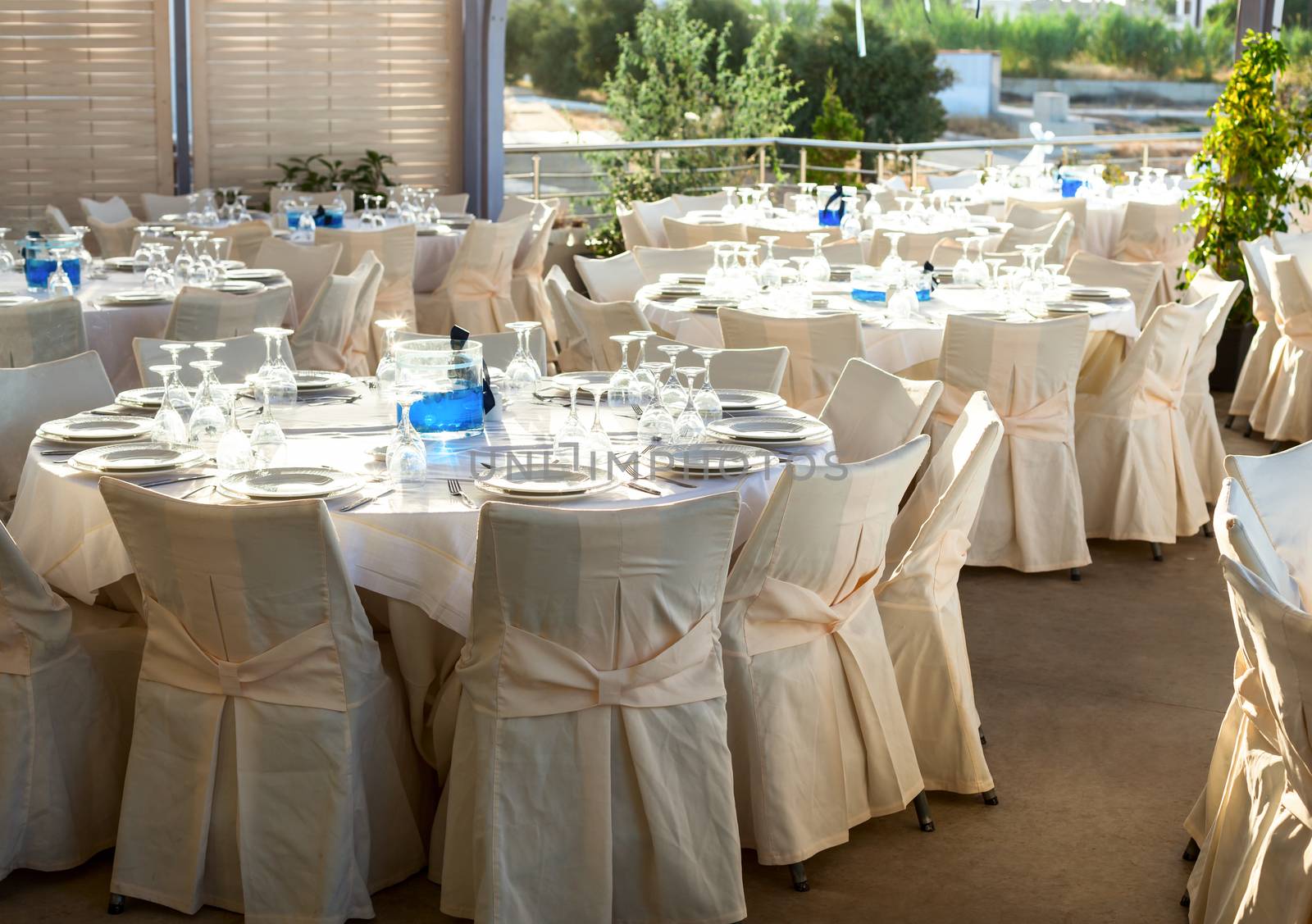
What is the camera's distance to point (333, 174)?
10430mm

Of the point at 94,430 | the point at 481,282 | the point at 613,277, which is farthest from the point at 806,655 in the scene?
the point at 481,282

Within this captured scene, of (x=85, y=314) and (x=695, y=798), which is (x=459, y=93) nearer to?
(x=85, y=314)

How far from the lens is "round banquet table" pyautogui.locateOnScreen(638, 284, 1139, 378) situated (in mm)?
5391

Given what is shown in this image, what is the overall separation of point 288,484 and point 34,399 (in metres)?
1.40

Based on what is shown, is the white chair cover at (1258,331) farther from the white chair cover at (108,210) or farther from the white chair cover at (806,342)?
the white chair cover at (108,210)

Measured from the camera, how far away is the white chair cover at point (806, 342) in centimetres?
514

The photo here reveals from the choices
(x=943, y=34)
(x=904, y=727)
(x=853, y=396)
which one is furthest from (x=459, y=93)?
(x=943, y=34)

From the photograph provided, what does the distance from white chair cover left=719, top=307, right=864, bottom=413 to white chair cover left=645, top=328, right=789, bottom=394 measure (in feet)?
1.77

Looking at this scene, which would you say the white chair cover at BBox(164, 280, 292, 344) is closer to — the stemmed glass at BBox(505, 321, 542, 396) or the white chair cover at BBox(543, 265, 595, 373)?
the white chair cover at BBox(543, 265, 595, 373)

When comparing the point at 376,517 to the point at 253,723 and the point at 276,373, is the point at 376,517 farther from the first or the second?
the point at 276,373

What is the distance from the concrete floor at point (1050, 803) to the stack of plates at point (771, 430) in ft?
3.06

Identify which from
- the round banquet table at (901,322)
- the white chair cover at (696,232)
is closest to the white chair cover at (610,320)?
the round banquet table at (901,322)

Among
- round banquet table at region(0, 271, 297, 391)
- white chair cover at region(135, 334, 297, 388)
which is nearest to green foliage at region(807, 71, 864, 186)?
round banquet table at region(0, 271, 297, 391)

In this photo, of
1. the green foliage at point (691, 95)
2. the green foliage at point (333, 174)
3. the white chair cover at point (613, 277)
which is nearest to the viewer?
the white chair cover at point (613, 277)
